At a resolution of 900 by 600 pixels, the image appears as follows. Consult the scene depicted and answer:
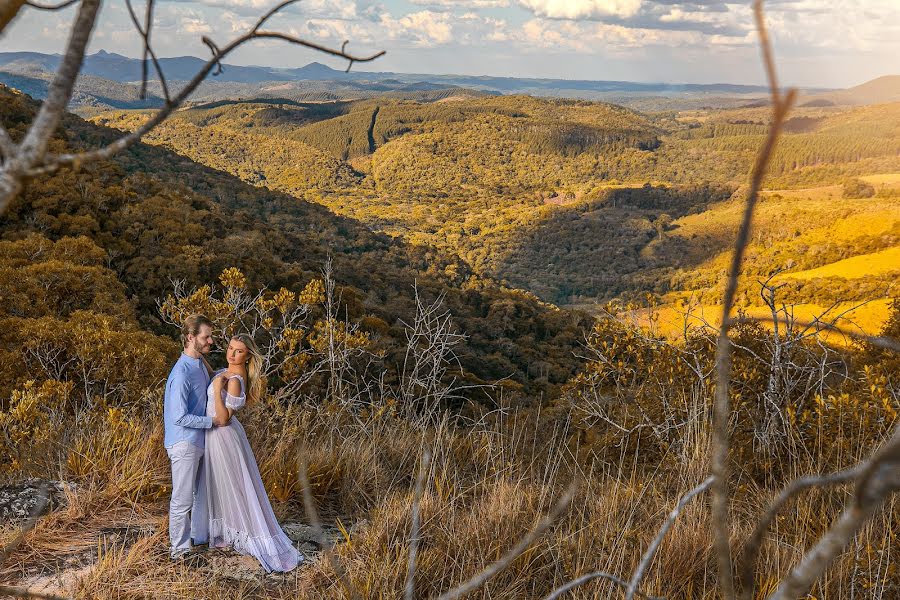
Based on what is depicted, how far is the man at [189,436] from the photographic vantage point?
2.88 metres

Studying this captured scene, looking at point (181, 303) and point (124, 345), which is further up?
point (181, 303)

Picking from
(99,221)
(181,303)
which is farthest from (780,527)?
(99,221)

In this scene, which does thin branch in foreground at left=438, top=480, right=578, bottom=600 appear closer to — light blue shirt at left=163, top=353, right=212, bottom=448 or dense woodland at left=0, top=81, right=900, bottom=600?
dense woodland at left=0, top=81, right=900, bottom=600

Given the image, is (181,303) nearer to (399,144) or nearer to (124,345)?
(124,345)

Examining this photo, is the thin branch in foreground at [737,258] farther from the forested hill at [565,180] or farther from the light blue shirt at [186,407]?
the forested hill at [565,180]

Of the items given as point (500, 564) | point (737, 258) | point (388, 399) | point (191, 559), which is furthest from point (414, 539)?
point (388, 399)

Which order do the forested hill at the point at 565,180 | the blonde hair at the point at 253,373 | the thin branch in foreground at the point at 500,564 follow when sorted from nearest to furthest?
the thin branch in foreground at the point at 500,564 < the blonde hair at the point at 253,373 < the forested hill at the point at 565,180

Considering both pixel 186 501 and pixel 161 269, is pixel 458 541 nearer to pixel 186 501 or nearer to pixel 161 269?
pixel 186 501

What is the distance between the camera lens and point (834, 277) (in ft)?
145

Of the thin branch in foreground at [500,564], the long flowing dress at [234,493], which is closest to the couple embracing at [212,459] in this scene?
the long flowing dress at [234,493]

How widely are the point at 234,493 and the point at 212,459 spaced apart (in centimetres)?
19

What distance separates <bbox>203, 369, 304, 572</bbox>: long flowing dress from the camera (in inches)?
113

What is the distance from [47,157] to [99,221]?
16.0 meters

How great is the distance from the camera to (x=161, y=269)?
13.3 meters
